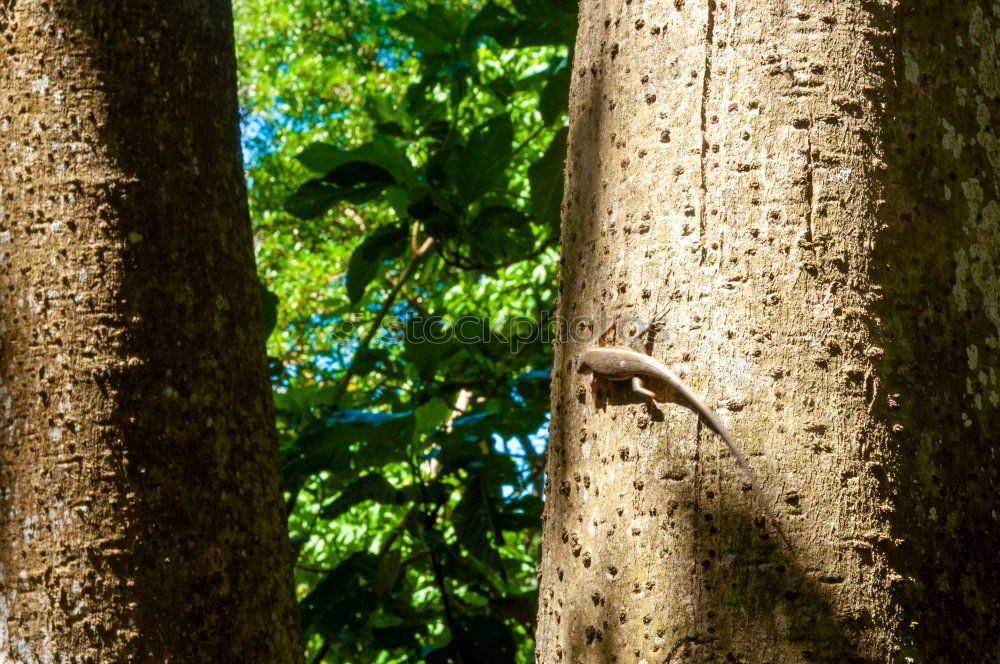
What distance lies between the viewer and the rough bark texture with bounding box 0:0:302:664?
1.24 meters

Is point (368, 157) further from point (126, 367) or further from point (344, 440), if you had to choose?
point (126, 367)

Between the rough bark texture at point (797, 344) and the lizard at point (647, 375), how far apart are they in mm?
12

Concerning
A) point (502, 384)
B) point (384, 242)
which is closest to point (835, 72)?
point (384, 242)

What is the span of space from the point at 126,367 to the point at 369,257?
4.23 ft

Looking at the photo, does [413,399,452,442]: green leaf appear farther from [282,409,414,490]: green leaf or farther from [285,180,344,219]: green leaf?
[285,180,344,219]: green leaf

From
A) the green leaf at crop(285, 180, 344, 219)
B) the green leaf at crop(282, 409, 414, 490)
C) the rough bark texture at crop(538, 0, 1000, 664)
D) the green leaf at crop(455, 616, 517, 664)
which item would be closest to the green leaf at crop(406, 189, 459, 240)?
the green leaf at crop(285, 180, 344, 219)

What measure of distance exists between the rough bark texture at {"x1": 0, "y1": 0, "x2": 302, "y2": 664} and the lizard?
2.18ft

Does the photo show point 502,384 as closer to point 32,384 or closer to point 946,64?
point 32,384

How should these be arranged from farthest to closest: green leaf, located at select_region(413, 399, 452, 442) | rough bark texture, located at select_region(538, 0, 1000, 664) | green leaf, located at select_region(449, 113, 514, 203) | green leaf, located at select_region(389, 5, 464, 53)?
green leaf, located at select_region(389, 5, 464, 53)
green leaf, located at select_region(413, 399, 452, 442)
green leaf, located at select_region(449, 113, 514, 203)
rough bark texture, located at select_region(538, 0, 1000, 664)

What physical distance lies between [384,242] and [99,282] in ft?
4.04

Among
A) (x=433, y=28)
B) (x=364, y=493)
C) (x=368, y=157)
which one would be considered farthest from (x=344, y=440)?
(x=433, y=28)

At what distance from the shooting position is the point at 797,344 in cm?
93

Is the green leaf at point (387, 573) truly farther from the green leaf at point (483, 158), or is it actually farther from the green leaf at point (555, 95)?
the green leaf at point (555, 95)

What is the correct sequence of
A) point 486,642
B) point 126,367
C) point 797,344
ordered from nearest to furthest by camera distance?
point 797,344
point 126,367
point 486,642
